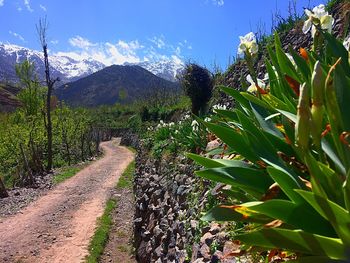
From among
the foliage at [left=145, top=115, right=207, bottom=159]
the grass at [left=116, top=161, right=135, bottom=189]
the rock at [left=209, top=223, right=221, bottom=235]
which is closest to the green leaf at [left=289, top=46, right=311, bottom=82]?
the rock at [left=209, top=223, right=221, bottom=235]

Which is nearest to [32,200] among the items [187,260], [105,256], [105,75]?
[105,256]

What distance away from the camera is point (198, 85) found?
10.6 metres

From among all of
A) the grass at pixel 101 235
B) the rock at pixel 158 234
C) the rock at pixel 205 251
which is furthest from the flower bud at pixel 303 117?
the grass at pixel 101 235

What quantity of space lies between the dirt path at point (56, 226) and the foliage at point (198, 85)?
3.74m

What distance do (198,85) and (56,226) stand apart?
4.81 metres

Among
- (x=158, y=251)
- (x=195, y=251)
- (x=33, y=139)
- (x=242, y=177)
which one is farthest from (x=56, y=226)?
(x=33, y=139)

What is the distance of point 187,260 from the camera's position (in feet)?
12.5

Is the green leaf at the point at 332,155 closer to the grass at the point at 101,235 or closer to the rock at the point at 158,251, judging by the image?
the rock at the point at 158,251

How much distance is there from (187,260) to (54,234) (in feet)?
17.5

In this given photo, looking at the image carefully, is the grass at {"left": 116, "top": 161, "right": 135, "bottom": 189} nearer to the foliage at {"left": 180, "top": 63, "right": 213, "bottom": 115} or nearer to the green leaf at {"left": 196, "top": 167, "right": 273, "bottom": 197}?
the foliage at {"left": 180, "top": 63, "right": 213, "bottom": 115}

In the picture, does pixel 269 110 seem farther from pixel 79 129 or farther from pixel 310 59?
pixel 79 129

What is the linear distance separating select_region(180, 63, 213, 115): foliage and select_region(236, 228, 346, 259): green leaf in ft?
30.0

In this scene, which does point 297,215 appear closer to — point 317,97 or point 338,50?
point 317,97

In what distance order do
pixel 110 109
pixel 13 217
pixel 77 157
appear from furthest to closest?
pixel 110 109
pixel 77 157
pixel 13 217
